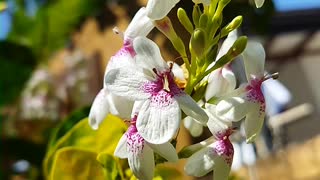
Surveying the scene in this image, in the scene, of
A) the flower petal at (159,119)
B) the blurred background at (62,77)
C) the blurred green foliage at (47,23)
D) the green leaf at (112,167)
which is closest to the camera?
the flower petal at (159,119)

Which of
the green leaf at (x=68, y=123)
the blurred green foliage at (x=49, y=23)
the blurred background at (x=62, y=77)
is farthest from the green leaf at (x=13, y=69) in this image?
the green leaf at (x=68, y=123)

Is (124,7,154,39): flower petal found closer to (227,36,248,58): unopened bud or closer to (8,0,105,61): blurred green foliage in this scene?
(227,36,248,58): unopened bud

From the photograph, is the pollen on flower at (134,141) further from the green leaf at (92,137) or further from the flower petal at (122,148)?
the green leaf at (92,137)

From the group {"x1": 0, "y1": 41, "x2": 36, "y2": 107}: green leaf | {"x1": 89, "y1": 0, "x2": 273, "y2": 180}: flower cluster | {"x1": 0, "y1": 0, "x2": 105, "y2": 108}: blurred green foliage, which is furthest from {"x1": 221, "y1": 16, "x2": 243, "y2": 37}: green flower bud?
{"x1": 0, "y1": 0, "x2": 105, "y2": 108}: blurred green foliage

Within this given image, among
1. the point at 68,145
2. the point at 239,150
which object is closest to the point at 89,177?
the point at 68,145

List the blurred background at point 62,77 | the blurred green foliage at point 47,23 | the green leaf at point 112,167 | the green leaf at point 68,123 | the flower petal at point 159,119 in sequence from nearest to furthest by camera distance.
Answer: the flower petal at point 159,119 → the green leaf at point 112,167 → the green leaf at point 68,123 → the blurred background at point 62,77 → the blurred green foliage at point 47,23

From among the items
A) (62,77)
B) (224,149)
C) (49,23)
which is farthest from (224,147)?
(62,77)

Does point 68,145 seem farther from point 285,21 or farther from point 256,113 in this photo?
point 285,21
